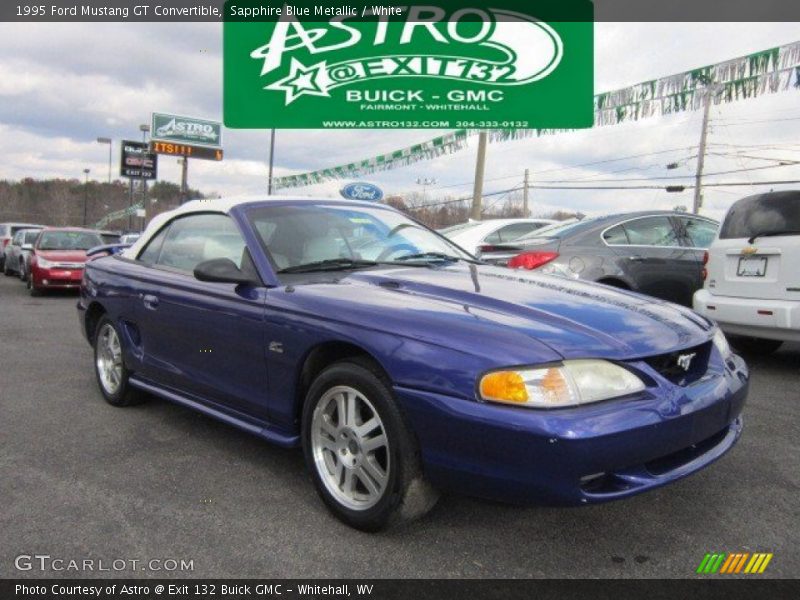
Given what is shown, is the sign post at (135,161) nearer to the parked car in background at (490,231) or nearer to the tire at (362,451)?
the parked car in background at (490,231)

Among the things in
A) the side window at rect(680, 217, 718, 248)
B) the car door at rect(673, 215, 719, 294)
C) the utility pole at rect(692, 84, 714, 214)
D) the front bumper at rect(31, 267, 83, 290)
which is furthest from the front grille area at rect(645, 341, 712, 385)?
the utility pole at rect(692, 84, 714, 214)

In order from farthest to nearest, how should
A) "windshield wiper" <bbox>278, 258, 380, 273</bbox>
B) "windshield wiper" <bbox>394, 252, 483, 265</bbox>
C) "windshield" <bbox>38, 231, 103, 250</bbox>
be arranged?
1. "windshield" <bbox>38, 231, 103, 250</bbox>
2. "windshield wiper" <bbox>394, 252, 483, 265</bbox>
3. "windshield wiper" <bbox>278, 258, 380, 273</bbox>

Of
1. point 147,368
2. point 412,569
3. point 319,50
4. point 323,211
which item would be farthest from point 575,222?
point 319,50

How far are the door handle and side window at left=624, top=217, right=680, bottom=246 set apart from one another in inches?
188

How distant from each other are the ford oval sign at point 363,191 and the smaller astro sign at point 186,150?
2317cm

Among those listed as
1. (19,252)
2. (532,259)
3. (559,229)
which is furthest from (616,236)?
(19,252)

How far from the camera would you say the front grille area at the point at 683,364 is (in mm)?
2337

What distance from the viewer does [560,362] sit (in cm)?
208

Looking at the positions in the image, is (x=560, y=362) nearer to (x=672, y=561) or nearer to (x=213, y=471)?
(x=672, y=561)

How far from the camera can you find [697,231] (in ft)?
22.2

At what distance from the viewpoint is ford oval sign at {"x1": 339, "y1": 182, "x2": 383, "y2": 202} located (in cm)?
1275

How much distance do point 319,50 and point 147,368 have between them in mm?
9461

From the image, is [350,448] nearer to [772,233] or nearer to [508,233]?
[772,233]

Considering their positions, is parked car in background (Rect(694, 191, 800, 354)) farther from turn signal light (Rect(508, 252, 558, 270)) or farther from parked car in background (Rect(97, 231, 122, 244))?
parked car in background (Rect(97, 231, 122, 244))
